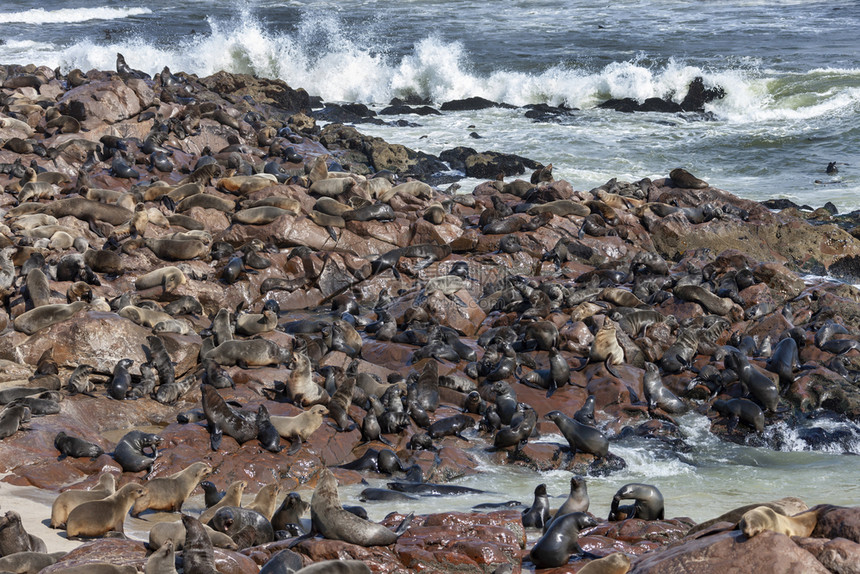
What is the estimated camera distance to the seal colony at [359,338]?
659 cm

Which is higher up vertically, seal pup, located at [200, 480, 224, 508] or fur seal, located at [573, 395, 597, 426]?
seal pup, located at [200, 480, 224, 508]

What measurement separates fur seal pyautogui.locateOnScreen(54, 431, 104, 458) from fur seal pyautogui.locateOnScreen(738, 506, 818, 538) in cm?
622

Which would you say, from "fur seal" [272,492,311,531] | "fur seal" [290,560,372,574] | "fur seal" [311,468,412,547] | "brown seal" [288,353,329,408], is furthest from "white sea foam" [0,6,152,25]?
"fur seal" [290,560,372,574]

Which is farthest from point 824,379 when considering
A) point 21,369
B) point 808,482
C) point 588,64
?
point 588,64

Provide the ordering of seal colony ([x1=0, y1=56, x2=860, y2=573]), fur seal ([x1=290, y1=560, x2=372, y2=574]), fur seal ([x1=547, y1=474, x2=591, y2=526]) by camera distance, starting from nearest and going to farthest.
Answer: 1. fur seal ([x1=290, y1=560, x2=372, y2=574])
2. seal colony ([x1=0, y1=56, x2=860, y2=573])
3. fur seal ([x1=547, y1=474, x2=591, y2=526])

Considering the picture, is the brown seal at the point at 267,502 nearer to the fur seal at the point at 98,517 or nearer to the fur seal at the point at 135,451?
the fur seal at the point at 98,517

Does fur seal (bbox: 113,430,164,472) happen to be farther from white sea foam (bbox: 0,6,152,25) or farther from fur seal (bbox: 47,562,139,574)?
white sea foam (bbox: 0,6,152,25)

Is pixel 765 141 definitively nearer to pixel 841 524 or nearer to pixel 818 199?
pixel 818 199

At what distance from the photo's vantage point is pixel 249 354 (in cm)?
1043

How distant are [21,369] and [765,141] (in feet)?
85.3

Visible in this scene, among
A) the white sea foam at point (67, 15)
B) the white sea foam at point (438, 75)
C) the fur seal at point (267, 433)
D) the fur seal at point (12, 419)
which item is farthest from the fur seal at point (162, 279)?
the white sea foam at point (67, 15)

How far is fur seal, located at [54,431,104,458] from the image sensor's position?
26.2 feet

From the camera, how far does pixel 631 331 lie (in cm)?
1212

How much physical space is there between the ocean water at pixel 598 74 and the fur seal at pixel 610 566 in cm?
243
